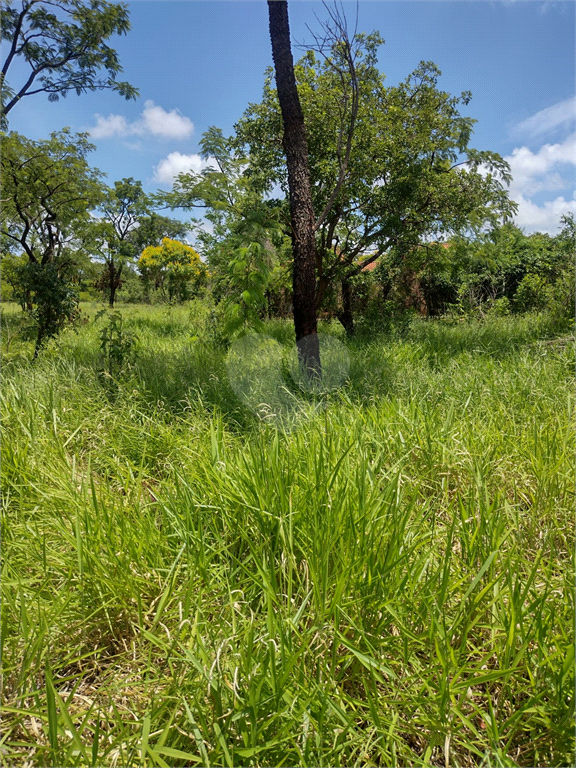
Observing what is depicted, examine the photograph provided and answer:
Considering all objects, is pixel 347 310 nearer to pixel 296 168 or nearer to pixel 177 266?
pixel 296 168

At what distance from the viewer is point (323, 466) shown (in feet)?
5.92

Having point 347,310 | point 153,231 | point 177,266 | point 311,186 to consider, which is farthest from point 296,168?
point 153,231

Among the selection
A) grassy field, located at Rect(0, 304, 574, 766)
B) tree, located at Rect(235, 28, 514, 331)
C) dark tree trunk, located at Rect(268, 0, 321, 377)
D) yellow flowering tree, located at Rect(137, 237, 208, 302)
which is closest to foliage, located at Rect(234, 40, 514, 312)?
tree, located at Rect(235, 28, 514, 331)

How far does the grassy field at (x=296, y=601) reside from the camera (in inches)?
41.9

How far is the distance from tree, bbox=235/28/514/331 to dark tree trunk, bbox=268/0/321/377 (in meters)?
2.57

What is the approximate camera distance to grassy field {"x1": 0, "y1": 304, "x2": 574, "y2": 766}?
106 cm

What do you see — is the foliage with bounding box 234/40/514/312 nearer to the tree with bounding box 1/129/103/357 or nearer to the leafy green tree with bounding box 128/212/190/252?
the tree with bounding box 1/129/103/357

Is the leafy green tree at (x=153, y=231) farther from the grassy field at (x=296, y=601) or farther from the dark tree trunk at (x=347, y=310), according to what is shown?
the grassy field at (x=296, y=601)

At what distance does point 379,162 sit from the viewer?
272 inches

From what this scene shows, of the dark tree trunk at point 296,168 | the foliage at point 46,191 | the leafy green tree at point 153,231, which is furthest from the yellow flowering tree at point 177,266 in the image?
the dark tree trunk at point 296,168

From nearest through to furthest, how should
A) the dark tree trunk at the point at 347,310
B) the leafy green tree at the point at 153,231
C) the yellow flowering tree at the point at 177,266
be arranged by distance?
the dark tree trunk at the point at 347,310, the yellow flowering tree at the point at 177,266, the leafy green tree at the point at 153,231

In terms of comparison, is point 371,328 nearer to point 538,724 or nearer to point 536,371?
point 536,371

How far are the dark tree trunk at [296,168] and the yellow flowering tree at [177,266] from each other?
9.73 metres

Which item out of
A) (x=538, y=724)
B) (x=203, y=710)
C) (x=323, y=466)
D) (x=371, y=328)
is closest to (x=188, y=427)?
(x=323, y=466)
